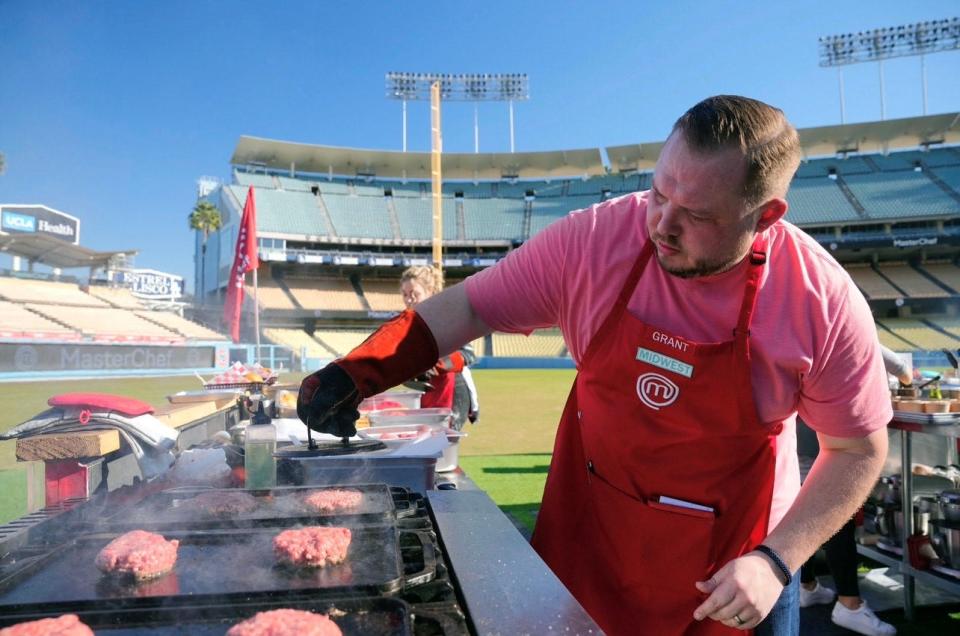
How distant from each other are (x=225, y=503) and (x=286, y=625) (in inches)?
27.1

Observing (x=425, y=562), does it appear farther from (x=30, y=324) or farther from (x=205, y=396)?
(x=30, y=324)

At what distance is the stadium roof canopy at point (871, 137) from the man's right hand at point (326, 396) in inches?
1456

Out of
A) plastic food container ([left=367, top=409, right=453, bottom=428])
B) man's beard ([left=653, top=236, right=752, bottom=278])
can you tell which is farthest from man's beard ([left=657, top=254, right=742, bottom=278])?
plastic food container ([left=367, top=409, right=453, bottom=428])

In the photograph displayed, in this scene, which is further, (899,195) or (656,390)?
(899,195)

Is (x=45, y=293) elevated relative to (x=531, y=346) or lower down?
elevated

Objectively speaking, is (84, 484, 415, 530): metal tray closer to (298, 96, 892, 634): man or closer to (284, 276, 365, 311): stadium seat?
(298, 96, 892, 634): man

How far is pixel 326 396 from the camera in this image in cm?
126

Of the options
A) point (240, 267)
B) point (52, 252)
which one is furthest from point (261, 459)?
point (52, 252)

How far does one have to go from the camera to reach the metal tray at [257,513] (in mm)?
1225

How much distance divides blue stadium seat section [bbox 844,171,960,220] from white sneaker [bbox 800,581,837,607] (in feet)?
118

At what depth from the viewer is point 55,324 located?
1945cm

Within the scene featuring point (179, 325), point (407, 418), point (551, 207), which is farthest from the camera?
point (551, 207)

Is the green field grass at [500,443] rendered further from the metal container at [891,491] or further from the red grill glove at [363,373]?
the red grill glove at [363,373]

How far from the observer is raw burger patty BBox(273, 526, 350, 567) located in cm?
104
